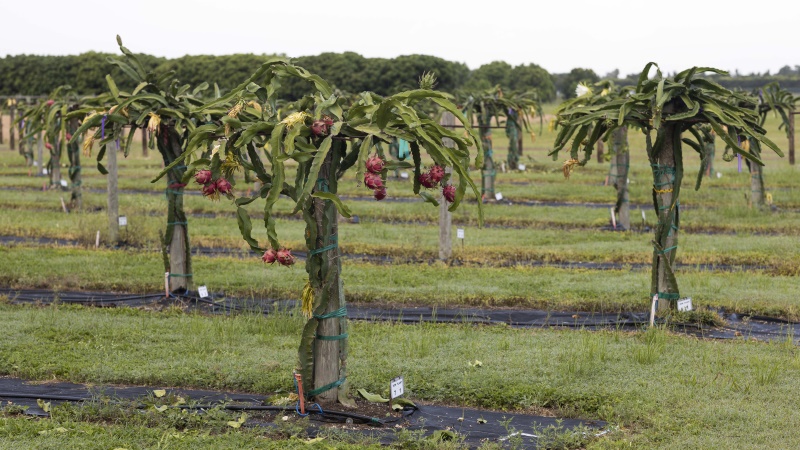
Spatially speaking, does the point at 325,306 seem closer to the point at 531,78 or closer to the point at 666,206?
the point at 666,206

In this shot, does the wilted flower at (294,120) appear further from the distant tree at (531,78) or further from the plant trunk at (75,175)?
the distant tree at (531,78)

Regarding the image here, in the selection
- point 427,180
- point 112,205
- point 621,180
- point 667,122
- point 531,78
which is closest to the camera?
point 427,180

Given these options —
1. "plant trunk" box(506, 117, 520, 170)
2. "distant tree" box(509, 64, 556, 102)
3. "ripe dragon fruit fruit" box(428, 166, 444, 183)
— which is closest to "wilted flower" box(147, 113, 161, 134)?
"ripe dragon fruit fruit" box(428, 166, 444, 183)

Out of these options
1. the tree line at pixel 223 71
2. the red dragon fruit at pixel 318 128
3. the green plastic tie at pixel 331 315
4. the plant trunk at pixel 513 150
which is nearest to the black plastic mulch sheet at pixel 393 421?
the green plastic tie at pixel 331 315

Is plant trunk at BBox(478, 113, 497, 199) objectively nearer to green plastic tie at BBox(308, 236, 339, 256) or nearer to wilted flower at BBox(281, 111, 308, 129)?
green plastic tie at BBox(308, 236, 339, 256)

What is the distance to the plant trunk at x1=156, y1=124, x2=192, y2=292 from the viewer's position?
13.0m

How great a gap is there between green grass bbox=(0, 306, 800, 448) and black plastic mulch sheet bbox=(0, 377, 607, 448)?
186 mm

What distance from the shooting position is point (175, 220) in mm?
13266

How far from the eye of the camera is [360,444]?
7.65 meters

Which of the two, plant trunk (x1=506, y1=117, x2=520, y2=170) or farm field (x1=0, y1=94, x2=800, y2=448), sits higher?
plant trunk (x1=506, y1=117, x2=520, y2=170)

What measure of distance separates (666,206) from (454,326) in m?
2.91

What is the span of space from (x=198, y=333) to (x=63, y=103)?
9.44 meters

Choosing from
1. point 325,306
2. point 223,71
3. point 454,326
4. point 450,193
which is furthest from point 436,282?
point 223,71

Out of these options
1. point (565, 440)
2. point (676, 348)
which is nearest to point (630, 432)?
point (565, 440)
